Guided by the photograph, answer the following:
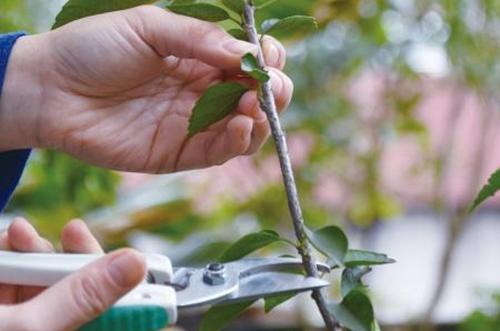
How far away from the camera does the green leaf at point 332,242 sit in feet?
1.84

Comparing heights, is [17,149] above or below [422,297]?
above

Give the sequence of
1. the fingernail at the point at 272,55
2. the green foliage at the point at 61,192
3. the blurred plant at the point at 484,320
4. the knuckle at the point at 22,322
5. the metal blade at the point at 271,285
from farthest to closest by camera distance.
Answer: the blurred plant at the point at 484,320 < the green foliage at the point at 61,192 < the fingernail at the point at 272,55 < the metal blade at the point at 271,285 < the knuckle at the point at 22,322

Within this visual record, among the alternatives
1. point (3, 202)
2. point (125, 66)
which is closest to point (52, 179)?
point (3, 202)

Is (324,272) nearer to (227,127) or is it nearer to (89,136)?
(227,127)

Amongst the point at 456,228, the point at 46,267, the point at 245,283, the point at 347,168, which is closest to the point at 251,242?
the point at 245,283

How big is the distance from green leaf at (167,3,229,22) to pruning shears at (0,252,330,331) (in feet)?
0.51

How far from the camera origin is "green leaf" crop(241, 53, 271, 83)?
0.56 metres

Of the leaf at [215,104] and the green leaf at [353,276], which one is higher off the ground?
the leaf at [215,104]

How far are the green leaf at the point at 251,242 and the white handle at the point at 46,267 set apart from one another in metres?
0.05

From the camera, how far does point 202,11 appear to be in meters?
0.61

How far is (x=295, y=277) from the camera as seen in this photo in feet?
1.94

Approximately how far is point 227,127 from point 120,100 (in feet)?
0.37

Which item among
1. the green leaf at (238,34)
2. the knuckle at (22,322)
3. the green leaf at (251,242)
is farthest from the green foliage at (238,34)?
the knuckle at (22,322)

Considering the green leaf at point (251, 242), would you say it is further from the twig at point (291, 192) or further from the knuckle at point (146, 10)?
the knuckle at point (146, 10)
